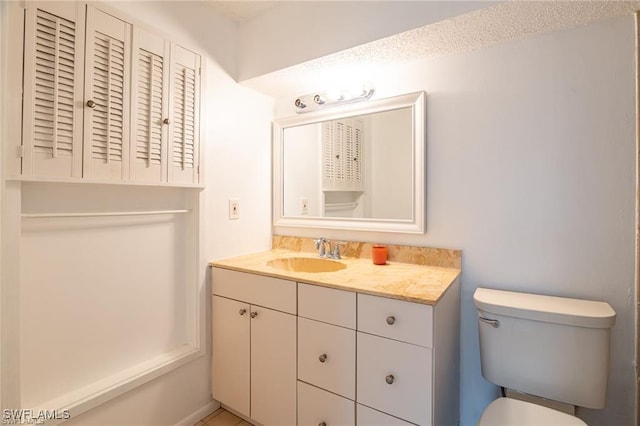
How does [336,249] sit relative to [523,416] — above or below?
above

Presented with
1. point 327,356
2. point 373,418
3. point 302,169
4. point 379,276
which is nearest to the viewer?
point 373,418

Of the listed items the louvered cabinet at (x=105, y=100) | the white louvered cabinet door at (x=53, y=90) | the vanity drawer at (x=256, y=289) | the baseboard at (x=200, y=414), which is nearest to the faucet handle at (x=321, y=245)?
the vanity drawer at (x=256, y=289)

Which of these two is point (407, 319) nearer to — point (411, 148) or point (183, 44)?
point (411, 148)

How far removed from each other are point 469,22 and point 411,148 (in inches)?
24.3

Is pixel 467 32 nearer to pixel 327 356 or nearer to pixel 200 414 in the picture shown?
pixel 327 356

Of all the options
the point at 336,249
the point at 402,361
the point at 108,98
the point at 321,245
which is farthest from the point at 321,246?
the point at 108,98

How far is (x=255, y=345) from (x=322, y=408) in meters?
0.44

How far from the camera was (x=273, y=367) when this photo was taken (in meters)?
1.50

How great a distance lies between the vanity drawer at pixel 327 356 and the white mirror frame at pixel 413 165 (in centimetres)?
70

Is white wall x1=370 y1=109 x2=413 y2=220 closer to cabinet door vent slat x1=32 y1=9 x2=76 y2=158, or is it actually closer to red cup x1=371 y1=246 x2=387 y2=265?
red cup x1=371 y1=246 x2=387 y2=265

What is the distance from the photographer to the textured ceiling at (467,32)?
1207 mm

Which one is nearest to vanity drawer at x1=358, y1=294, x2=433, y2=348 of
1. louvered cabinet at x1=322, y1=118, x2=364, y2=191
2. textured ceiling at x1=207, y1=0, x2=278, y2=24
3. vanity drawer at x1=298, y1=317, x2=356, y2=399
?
vanity drawer at x1=298, y1=317, x2=356, y2=399

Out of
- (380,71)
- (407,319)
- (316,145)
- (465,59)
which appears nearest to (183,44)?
(316,145)

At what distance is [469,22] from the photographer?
130cm
